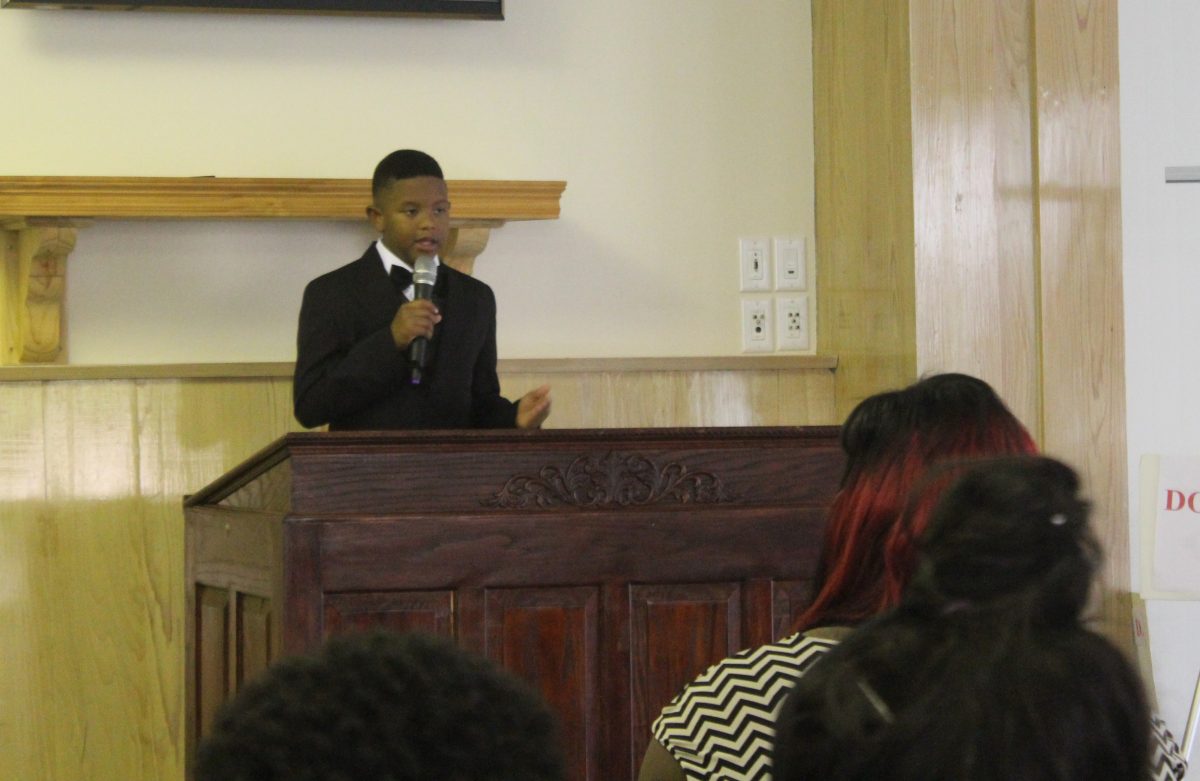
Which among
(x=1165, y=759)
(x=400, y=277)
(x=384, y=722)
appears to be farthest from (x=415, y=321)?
(x=384, y=722)

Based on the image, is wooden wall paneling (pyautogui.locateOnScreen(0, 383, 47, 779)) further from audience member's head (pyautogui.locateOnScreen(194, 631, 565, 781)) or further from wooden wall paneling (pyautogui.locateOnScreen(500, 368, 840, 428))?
audience member's head (pyautogui.locateOnScreen(194, 631, 565, 781))

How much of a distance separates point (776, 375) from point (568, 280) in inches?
22.9

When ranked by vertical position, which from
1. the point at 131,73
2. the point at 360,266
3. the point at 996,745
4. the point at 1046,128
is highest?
the point at 131,73

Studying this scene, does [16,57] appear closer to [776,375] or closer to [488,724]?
[776,375]

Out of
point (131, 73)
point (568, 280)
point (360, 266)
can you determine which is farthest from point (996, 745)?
point (131, 73)

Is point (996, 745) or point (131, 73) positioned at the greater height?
point (131, 73)

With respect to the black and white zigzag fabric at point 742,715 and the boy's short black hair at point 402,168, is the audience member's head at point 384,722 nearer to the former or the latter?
the black and white zigzag fabric at point 742,715

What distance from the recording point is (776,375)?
3738mm

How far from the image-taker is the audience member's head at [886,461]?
49.7 inches

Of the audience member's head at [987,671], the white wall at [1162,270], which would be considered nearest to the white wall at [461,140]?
the white wall at [1162,270]

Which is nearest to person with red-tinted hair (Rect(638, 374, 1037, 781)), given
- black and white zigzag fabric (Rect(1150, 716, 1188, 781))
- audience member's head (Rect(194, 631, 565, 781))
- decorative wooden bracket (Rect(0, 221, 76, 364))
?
black and white zigzag fabric (Rect(1150, 716, 1188, 781))

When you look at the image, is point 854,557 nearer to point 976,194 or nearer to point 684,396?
→ point 976,194

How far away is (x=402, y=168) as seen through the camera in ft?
10.2

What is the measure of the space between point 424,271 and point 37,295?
1120mm
